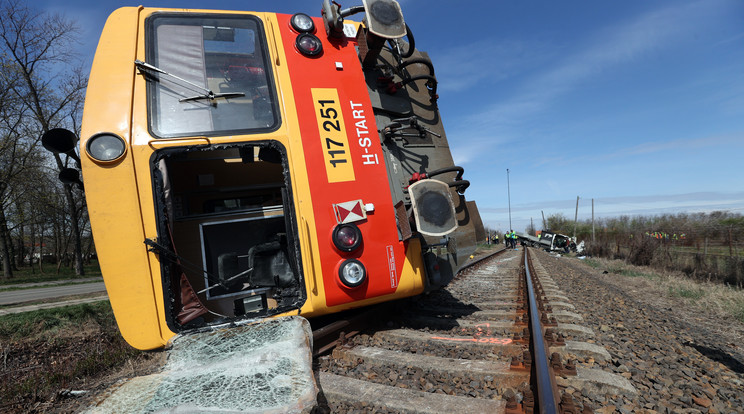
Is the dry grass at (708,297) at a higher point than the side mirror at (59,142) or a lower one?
lower

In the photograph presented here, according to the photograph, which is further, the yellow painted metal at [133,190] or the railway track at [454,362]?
the yellow painted metal at [133,190]

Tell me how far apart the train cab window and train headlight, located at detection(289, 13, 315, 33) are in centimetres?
31

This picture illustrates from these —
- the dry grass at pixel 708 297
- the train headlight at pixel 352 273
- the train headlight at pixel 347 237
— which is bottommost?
the dry grass at pixel 708 297

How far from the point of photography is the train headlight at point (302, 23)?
331cm

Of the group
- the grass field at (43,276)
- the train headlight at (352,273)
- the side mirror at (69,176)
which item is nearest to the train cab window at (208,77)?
the side mirror at (69,176)

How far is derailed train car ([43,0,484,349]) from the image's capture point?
257cm

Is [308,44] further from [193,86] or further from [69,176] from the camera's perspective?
[69,176]

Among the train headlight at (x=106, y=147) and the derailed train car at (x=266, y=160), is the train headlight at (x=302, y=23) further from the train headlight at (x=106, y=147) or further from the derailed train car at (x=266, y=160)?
the train headlight at (x=106, y=147)

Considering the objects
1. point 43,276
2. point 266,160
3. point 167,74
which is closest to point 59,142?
point 167,74

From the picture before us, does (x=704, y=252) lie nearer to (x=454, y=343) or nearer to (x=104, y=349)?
(x=454, y=343)

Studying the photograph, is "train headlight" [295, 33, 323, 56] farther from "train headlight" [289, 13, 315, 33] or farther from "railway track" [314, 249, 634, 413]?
"railway track" [314, 249, 634, 413]

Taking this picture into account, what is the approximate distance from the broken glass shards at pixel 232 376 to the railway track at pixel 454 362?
0.31 meters

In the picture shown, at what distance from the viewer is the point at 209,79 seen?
312 cm

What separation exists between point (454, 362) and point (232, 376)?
1.49m
